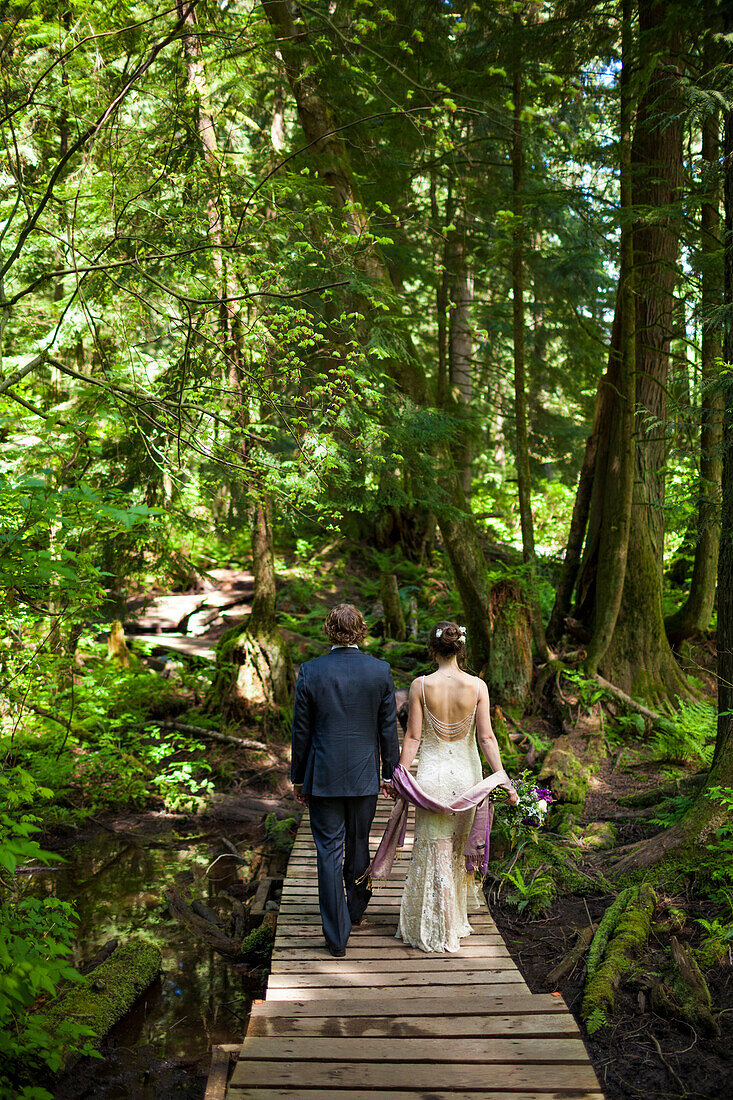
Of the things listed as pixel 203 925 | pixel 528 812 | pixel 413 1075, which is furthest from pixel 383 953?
pixel 203 925

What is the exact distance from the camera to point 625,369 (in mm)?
9281

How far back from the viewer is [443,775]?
456cm

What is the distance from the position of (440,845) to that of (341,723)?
1.01m

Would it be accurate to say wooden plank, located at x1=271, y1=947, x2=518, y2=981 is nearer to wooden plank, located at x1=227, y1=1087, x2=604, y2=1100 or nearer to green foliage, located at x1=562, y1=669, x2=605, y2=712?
wooden plank, located at x1=227, y1=1087, x2=604, y2=1100

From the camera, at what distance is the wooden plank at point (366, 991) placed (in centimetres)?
402

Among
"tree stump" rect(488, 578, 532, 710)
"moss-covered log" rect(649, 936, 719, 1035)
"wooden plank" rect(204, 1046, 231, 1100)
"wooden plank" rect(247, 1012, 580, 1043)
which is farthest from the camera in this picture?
"tree stump" rect(488, 578, 532, 710)

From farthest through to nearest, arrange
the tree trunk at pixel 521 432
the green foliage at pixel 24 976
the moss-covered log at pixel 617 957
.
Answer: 1. the tree trunk at pixel 521 432
2. the moss-covered log at pixel 617 957
3. the green foliage at pixel 24 976

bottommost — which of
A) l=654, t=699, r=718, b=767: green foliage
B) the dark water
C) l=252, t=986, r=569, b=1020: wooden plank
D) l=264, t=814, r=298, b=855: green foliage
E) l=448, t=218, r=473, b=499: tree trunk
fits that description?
the dark water

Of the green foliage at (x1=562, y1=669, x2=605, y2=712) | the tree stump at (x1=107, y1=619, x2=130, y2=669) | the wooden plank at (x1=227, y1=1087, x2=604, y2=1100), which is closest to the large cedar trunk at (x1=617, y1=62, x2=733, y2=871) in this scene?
the wooden plank at (x1=227, y1=1087, x2=604, y2=1100)

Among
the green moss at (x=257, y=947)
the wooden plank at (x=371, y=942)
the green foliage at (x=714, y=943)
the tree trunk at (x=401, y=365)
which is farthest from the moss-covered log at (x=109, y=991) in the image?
the tree trunk at (x=401, y=365)

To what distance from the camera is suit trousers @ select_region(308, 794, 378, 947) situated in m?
4.42

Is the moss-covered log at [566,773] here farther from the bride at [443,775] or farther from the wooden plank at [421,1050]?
the wooden plank at [421,1050]

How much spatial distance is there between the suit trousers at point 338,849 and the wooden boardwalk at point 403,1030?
0.23m

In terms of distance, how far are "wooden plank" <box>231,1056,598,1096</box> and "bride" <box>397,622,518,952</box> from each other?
139 cm
